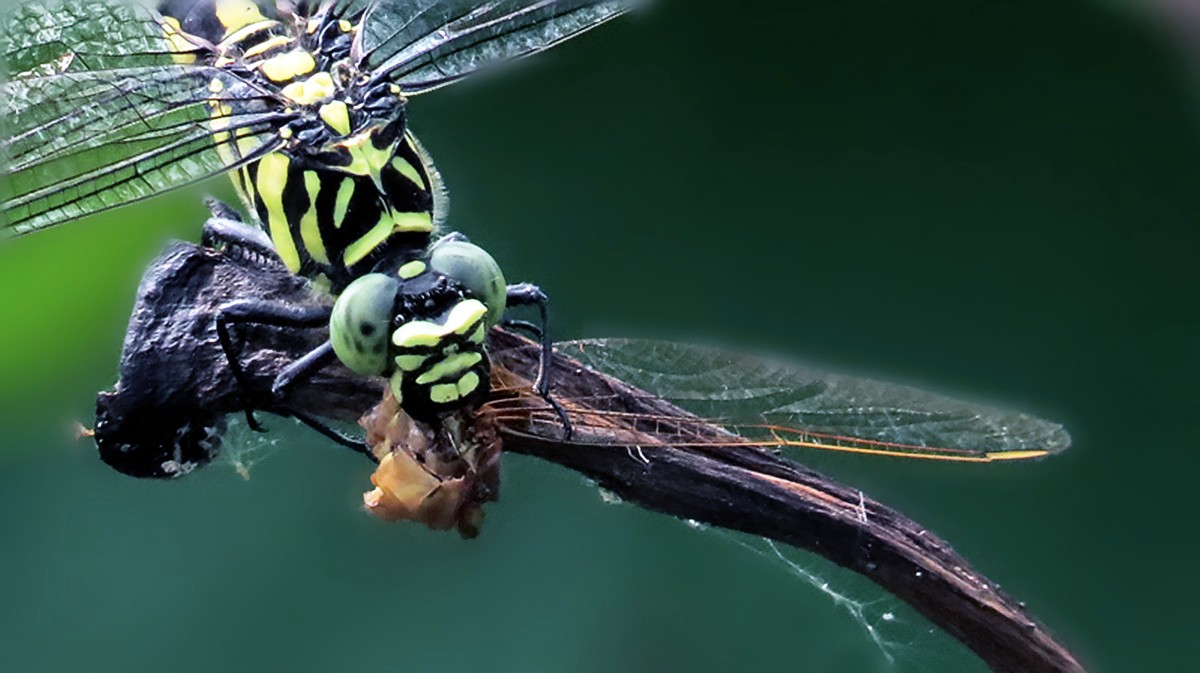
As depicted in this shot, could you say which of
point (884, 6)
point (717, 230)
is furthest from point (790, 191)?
point (884, 6)

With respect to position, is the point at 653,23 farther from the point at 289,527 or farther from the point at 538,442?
the point at 538,442

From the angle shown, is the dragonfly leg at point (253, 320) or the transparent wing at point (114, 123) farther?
the transparent wing at point (114, 123)

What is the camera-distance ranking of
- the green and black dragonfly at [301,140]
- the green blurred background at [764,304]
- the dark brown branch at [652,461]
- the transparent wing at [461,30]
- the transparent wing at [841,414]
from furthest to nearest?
the green blurred background at [764,304], the transparent wing at [461,30], the green and black dragonfly at [301,140], the transparent wing at [841,414], the dark brown branch at [652,461]

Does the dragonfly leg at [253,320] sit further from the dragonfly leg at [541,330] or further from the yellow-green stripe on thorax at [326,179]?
the dragonfly leg at [541,330]

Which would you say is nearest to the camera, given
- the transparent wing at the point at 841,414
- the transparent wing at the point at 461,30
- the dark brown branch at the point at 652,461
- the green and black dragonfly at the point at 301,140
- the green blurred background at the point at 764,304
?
the dark brown branch at the point at 652,461

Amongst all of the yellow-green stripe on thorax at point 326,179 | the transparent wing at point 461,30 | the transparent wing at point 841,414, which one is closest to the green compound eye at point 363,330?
the yellow-green stripe on thorax at point 326,179

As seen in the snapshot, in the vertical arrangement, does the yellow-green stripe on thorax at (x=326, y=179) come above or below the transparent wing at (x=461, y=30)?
below

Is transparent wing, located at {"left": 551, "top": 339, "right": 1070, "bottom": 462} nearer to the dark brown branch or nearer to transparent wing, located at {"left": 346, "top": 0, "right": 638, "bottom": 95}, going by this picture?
the dark brown branch

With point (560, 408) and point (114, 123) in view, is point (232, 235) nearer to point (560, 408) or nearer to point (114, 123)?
point (114, 123)
